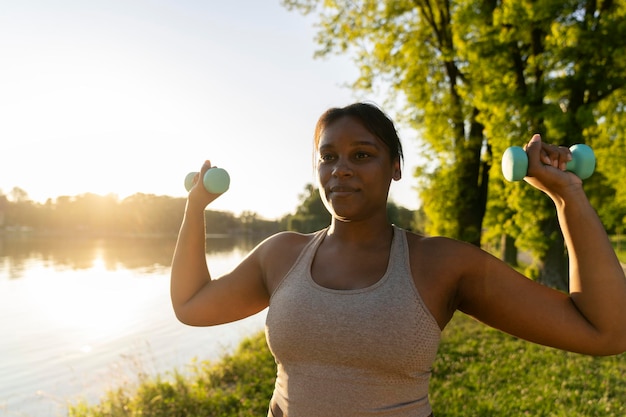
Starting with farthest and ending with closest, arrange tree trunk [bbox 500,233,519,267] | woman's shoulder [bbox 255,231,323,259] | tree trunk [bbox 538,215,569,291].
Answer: tree trunk [bbox 500,233,519,267] < tree trunk [bbox 538,215,569,291] < woman's shoulder [bbox 255,231,323,259]

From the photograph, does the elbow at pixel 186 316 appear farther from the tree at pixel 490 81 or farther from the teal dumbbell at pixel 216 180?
the tree at pixel 490 81

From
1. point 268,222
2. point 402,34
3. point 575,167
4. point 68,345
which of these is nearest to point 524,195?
point 402,34

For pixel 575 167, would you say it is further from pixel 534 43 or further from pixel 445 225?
pixel 445 225

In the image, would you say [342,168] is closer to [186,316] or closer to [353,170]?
[353,170]

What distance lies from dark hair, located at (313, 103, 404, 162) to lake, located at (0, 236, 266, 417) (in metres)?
6.14

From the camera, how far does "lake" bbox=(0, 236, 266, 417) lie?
809 centimetres

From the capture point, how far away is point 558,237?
36.9ft

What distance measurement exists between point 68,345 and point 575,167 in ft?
42.1

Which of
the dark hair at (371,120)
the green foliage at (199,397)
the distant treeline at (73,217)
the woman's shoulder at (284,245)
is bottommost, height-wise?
the distant treeline at (73,217)

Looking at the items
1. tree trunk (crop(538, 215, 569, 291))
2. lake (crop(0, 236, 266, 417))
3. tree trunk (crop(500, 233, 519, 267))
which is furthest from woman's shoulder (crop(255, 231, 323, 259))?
tree trunk (crop(500, 233, 519, 267))

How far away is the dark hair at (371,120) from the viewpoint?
5.38ft

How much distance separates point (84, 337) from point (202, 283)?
12.5m

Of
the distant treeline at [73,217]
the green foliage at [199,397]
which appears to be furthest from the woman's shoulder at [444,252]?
the distant treeline at [73,217]

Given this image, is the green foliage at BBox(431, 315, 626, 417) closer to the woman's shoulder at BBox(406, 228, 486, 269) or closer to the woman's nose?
the woman's shoulder at BBox(406, 228, 486, 269)
